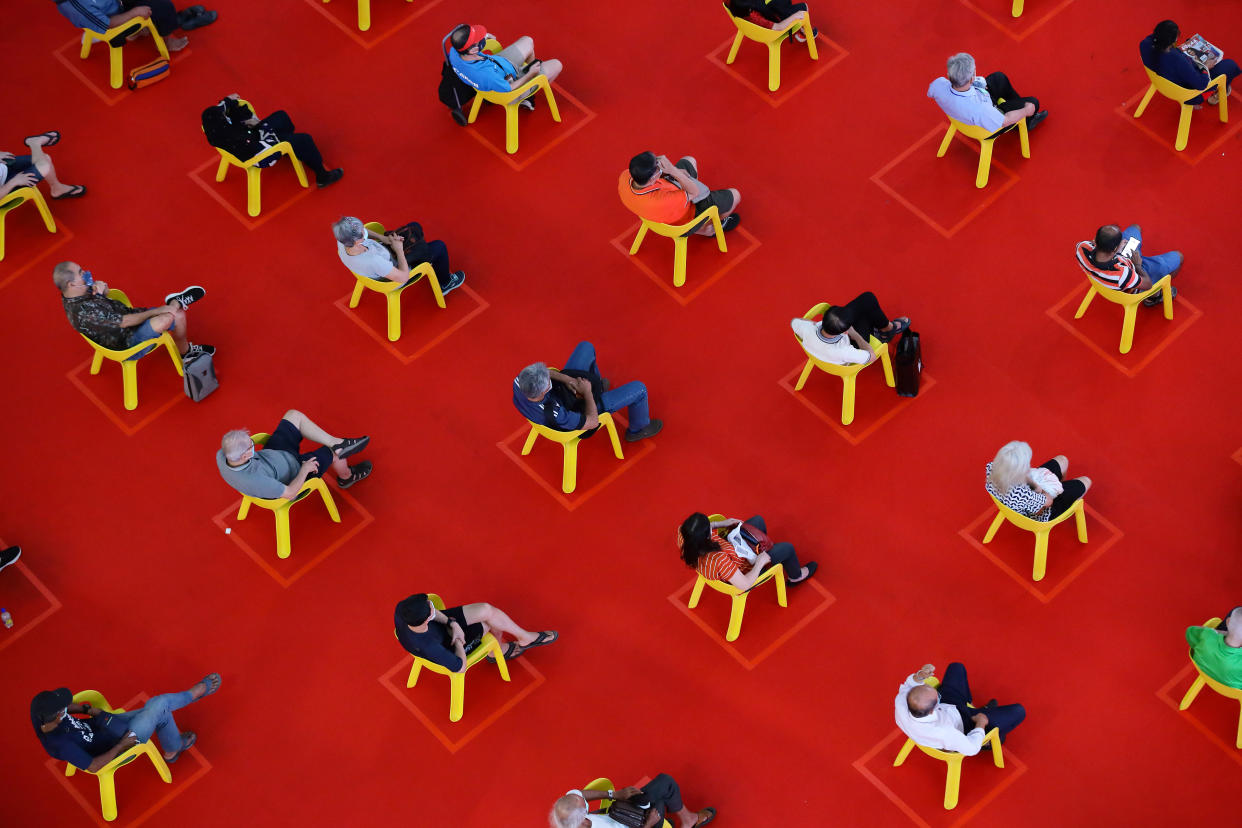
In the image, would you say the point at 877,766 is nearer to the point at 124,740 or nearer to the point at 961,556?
the point at 961,556

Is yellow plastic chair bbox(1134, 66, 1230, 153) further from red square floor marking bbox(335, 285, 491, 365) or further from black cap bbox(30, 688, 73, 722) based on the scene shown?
black cap bbox(30, 688, 73, 722)

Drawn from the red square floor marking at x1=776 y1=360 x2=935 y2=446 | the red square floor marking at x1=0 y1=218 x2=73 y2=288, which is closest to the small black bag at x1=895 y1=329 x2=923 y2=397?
Result: the red square floor marking at x1=776 y1=360 x2=935 y2=446

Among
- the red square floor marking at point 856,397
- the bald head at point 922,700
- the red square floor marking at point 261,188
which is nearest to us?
the bald head at point 922,700

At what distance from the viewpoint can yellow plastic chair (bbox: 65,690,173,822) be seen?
9680 millimetres

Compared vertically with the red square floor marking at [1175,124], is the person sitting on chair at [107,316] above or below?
below

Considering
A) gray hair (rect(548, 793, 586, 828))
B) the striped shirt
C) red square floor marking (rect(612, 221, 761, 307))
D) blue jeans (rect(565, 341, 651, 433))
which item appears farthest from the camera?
red square floor marking (rect(612, 221, 761, 307))

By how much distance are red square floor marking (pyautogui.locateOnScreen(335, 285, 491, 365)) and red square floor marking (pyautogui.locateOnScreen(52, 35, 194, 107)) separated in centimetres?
308

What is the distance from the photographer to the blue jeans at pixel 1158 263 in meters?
11.1

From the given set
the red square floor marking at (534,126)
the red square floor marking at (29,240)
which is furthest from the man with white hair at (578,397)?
the red square floor marking at (29,240)

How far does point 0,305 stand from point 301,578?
3696mm

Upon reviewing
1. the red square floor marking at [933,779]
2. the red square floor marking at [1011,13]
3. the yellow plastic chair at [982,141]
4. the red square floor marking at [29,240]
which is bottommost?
the red square floor marking at [29,240]

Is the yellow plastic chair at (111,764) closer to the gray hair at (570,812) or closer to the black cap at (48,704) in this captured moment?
the black cap at (48,704)

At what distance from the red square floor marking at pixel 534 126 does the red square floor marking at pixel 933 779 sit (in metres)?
5.72

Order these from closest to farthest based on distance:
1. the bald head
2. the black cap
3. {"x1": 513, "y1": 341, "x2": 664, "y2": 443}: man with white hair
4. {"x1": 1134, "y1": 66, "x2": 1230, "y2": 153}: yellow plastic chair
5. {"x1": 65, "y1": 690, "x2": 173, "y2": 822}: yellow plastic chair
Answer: the bald head → the black cap → {"x1": 65, "y1": 690, "x2": 173, "y2": 822}: yellow plastic chair → {"x1": 513, "y1": 341, "x2": 664, "y2": 443}: man with white hair → {"x1": 1134, "y1": 66, "x2": 1230, "y2": 153}: yellow plastic chair
